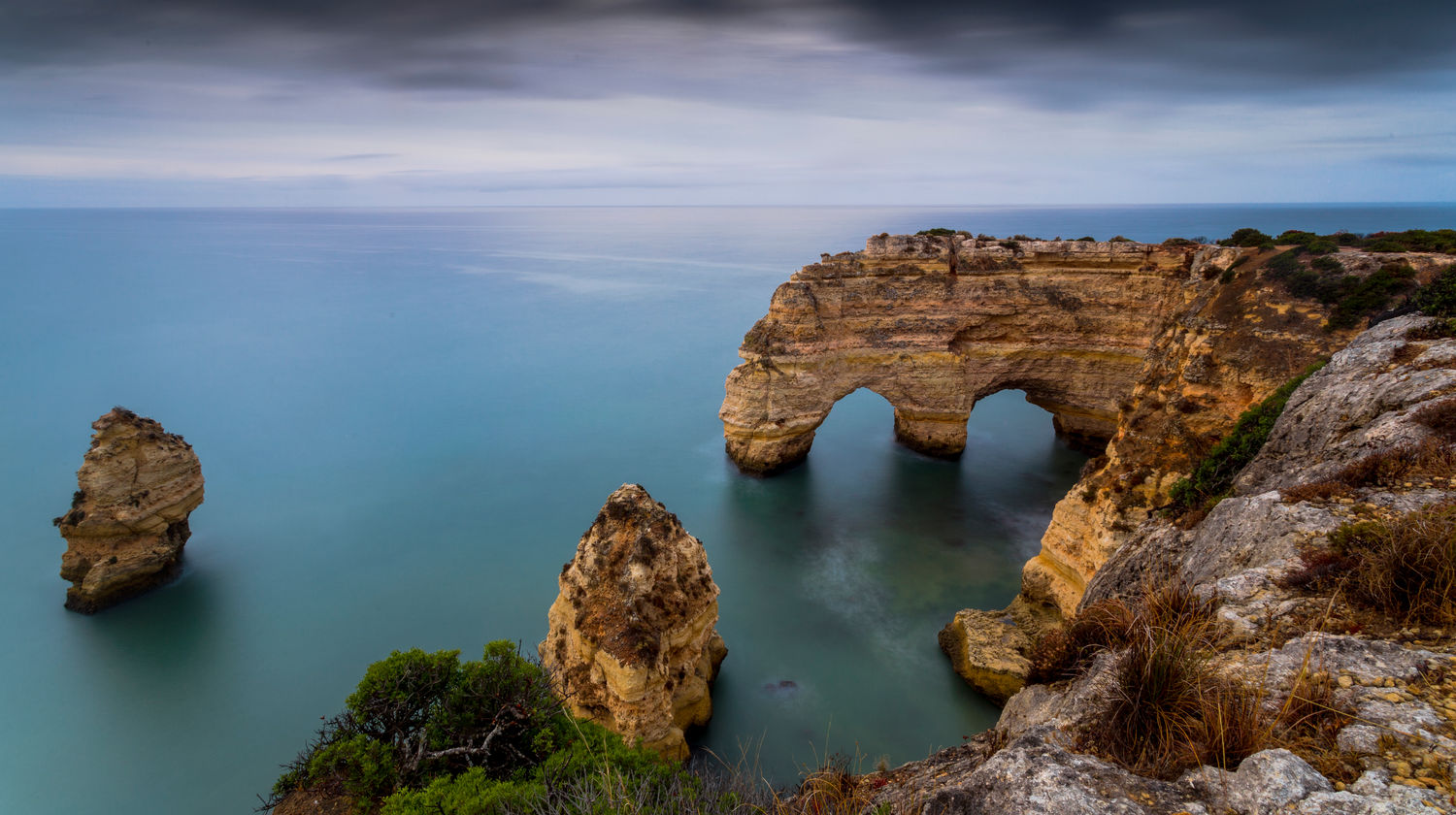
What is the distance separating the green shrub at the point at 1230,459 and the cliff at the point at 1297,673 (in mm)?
1502

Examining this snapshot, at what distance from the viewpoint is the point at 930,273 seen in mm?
24172

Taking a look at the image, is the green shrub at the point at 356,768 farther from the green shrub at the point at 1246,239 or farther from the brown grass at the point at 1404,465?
the green shrub at the point at 1246,239

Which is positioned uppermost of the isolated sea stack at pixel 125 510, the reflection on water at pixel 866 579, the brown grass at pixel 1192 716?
the brown grass at pixel 1192 716

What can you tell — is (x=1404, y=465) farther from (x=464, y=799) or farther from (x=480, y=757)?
(x=480, y=757)

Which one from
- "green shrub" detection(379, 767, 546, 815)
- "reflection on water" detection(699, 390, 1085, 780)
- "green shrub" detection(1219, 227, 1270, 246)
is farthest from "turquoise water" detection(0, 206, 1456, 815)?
"green shrub" detection(1219, 227, 1270, 246)

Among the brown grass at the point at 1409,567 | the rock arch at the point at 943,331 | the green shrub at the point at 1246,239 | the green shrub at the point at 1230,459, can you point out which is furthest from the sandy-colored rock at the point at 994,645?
the green shrub at the point at 1246,239

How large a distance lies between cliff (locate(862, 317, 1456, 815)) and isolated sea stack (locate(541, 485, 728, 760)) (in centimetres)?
591

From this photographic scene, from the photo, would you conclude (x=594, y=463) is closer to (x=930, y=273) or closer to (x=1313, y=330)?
(x=930, y=273)

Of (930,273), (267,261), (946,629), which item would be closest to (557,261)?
(267,261)

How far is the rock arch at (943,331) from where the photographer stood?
23391 millimetres

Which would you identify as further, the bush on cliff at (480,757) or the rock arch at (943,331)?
the rock arch at (943,331)

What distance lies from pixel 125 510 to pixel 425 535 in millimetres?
7934

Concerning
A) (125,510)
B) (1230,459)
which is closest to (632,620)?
(1230,459)

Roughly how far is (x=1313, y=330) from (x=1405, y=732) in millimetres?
13262
